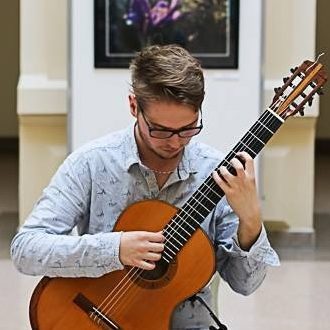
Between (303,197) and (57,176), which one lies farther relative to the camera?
(303,197)

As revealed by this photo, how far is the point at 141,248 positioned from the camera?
201cm

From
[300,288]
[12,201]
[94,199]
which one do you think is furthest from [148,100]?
[12,201]

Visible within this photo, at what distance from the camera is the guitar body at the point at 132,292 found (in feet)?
6.86

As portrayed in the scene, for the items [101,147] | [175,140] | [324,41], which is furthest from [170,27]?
[324,41]

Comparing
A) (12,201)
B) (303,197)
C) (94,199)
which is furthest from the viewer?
(12,201)

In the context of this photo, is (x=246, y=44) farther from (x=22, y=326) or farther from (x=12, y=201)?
(x=12, y=201)

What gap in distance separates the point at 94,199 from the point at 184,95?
0.38 m

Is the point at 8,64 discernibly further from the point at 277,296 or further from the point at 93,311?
the point at 93,311

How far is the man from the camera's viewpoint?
2.00 metres

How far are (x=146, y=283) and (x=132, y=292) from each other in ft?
0.13

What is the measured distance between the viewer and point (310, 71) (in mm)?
2053

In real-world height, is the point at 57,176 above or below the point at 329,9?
below

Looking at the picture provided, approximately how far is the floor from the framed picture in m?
1.26

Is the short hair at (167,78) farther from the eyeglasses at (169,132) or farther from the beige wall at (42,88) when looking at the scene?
the beige wall at (42,88)
